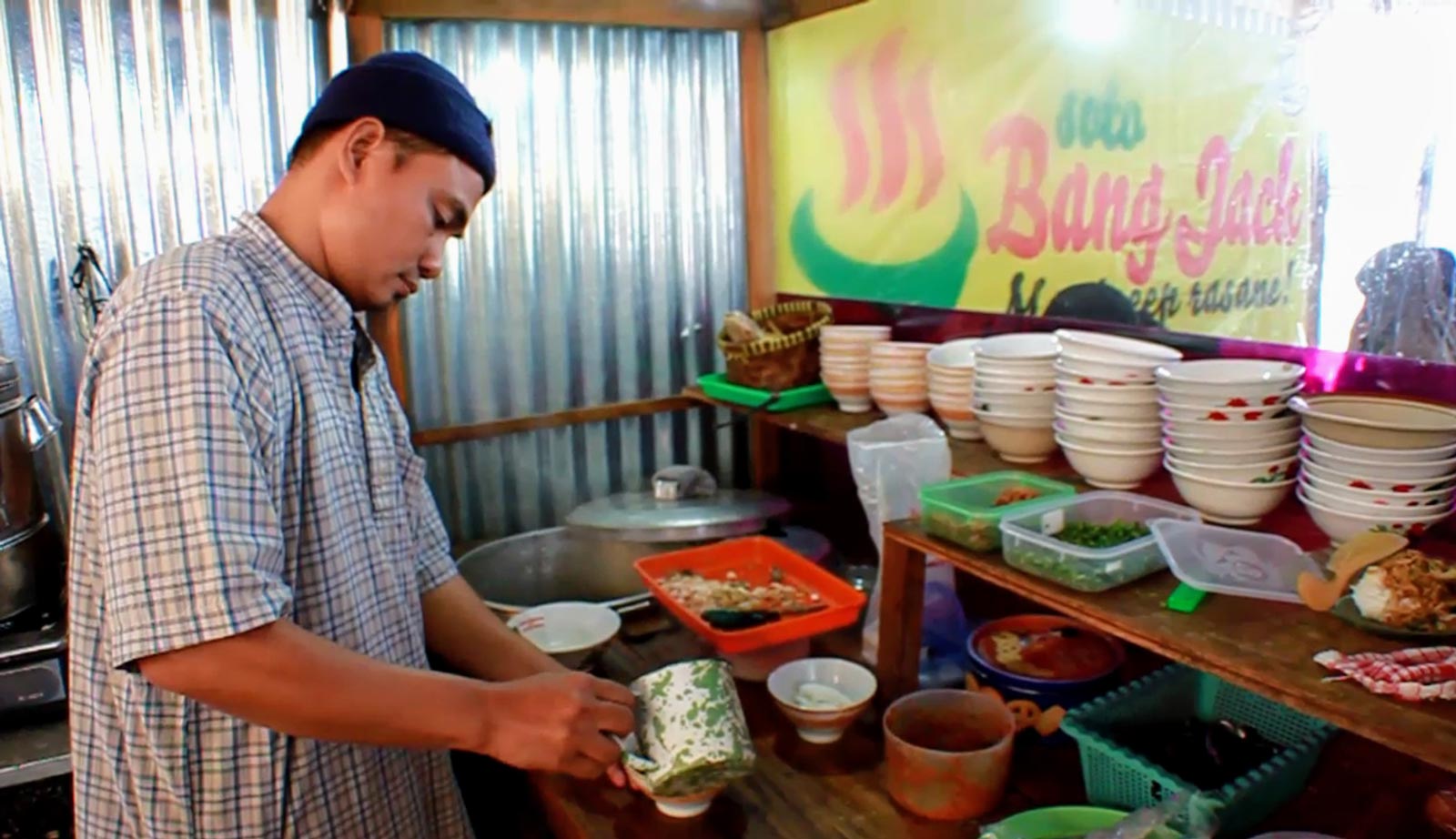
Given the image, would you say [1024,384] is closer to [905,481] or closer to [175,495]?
[905,481]

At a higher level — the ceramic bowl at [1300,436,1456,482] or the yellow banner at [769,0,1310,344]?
the yellow banner at [769,0,1310,344]

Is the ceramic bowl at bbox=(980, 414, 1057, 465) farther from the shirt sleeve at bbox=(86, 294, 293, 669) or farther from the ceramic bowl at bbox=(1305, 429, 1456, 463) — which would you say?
the shirt sleeve at bbox=(86, 294, 293, 669)

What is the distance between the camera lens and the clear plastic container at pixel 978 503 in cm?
159

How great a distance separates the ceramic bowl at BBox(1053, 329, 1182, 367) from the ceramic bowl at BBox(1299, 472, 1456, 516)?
36 cm

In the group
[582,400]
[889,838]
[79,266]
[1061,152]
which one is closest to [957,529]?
[889,838]

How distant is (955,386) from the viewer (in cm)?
221

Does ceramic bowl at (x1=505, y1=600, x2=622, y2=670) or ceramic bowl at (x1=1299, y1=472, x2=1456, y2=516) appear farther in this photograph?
ceramic bowl at (x1=505, y1=600, x2=622, y2=670)

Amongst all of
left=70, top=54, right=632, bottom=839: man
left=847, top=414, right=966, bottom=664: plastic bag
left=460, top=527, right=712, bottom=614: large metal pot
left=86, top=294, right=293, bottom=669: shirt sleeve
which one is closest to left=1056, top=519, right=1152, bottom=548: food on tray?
left=847, top=414, right=966, bottom=664: plastic bag

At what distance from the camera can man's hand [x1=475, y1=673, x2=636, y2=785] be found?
1215 mm

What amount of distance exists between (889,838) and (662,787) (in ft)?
1.14

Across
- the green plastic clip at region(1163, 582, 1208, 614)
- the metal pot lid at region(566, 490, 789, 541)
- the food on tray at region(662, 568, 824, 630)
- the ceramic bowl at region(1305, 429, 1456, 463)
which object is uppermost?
the ceramic bowl at region(1305, 429, 1456, 463)

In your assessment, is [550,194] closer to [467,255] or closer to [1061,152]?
[467,255]

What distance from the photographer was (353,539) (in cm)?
136

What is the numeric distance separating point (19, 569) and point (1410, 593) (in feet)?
8.44
